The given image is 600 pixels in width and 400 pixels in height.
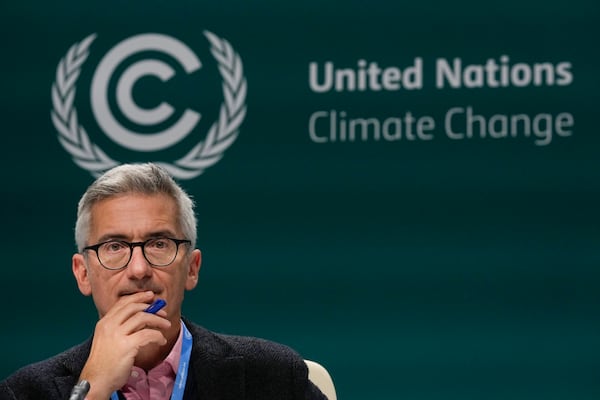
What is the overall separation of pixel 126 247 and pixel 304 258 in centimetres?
161

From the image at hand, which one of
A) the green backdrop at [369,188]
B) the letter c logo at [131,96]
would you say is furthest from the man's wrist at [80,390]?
the letter c logo at [131,96]

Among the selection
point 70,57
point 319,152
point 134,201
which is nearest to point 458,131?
point 319,152

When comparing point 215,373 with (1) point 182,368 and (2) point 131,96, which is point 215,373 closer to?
(1) point 182,368

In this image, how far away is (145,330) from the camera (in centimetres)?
193

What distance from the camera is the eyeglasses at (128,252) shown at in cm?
200

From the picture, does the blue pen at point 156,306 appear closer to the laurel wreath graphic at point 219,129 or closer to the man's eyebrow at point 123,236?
the man's eyebrow at point 123,236

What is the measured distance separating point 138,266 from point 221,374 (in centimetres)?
31

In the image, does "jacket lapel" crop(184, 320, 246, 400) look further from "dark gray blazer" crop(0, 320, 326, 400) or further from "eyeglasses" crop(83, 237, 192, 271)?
"eyeglasses" crop(83, 237, 192, 271)

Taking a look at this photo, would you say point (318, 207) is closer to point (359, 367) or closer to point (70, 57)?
point (359, 367)

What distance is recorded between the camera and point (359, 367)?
351cm

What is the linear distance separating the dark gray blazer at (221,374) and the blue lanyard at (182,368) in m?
0.02

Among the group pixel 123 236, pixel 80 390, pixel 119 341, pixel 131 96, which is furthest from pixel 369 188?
pixel 80 390

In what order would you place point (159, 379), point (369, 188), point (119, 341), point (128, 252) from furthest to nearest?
point (369, 188), point (159, 379), point (128, 252), point (119, 341)

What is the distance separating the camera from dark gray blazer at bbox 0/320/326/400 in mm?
2047
